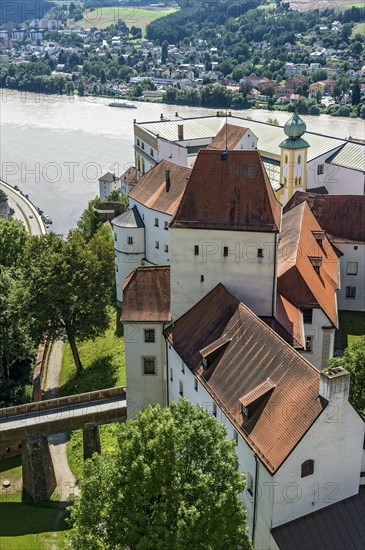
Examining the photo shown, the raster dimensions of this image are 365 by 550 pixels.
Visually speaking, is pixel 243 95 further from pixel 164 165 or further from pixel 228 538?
pixel 228 538

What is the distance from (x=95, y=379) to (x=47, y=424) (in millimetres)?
9172

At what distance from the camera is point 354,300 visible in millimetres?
47938


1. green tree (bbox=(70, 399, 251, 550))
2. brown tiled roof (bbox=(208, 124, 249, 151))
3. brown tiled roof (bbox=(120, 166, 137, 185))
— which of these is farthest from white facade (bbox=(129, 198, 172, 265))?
green tree (bbox=(70, 399, 251, 550))

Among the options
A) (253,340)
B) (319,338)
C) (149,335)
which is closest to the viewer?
(253,340)

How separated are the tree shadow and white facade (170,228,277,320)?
39.8 ft

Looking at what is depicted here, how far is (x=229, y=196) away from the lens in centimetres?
3262

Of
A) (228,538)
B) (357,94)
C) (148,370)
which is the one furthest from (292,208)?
(357,94)

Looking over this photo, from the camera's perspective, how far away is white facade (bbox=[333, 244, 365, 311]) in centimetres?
4706

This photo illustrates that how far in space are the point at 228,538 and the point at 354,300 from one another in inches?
1147

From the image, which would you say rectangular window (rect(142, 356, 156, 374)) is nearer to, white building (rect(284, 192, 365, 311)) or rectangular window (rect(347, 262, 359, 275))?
white building (rect(284, 192, 365, 311))

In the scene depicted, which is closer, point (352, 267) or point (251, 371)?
A: point (251, 371)

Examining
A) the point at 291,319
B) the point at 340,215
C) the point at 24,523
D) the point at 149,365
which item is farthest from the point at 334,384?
the point at 340,215

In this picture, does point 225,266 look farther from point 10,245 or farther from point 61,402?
point 10,245

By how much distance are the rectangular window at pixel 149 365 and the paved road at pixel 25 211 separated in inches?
1791
